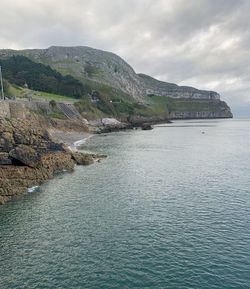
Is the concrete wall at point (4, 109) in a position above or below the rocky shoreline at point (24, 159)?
above

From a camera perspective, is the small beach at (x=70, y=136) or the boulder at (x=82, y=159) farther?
the small beach at (x=70, y=136)

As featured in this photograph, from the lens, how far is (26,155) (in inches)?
2229

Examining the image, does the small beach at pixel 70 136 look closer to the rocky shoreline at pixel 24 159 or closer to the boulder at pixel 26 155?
the rocky shoreline at pixel 24 159

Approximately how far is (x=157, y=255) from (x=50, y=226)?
1375 cm

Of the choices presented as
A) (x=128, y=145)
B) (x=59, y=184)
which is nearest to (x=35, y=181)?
(x=59, y=184)

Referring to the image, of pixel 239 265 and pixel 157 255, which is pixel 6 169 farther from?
pixel 239 265

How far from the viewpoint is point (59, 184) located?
184ft

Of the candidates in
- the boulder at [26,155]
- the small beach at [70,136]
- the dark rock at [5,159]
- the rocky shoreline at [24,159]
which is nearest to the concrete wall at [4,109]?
the rocky shoreline at [24,159]

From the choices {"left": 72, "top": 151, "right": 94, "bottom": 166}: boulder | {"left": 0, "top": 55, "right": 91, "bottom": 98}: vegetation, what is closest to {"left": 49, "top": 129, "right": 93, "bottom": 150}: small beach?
{"left": 72, "top": 151, "right": 94, "bottom": 166}: boulder

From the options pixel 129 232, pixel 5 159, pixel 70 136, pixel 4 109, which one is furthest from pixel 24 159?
pixel 70 136

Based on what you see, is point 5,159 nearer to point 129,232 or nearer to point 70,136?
point 129,232

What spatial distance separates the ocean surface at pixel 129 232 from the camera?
26641 mm

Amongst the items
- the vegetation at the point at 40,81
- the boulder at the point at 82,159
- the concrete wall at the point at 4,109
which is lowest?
the boulder at the point at 82,159

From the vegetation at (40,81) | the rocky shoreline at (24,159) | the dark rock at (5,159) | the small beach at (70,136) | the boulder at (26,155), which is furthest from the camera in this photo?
the vegetation at (40,81)
